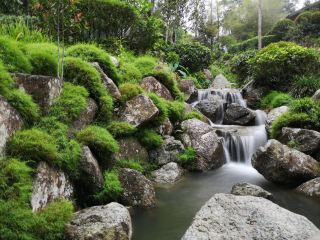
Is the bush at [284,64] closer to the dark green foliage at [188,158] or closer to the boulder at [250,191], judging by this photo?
the dark green foliage at [188,158]

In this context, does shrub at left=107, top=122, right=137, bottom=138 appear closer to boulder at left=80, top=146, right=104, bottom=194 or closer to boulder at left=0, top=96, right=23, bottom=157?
boulder at left=80, top=146, right=104, bottom=194

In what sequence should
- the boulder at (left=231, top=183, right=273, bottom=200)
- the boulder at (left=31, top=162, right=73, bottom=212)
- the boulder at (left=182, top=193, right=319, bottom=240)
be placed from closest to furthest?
the boulder at (left=182, top=193, right=319, bottom=240)
the boulder at (left=31, top=162, right=73, bottom=212)
the boulder at (left=231, top=183, right=273, bottom=200)

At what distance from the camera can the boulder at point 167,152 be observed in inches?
396

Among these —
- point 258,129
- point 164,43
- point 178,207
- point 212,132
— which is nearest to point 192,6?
point 164,43

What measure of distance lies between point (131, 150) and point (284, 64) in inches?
391

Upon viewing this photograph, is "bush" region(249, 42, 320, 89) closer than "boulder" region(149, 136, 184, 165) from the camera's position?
No

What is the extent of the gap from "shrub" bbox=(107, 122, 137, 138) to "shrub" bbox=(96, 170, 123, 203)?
63.7 inches

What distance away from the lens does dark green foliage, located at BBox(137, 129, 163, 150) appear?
Answer: 9906 mm

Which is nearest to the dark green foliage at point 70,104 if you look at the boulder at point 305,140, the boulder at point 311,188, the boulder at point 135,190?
the boulder at point 135,190

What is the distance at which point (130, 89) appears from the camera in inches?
401

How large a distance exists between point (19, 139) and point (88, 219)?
6.45 feet

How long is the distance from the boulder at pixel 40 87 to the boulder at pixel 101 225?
2.71 metres

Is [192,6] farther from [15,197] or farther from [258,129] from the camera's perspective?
[15,197]

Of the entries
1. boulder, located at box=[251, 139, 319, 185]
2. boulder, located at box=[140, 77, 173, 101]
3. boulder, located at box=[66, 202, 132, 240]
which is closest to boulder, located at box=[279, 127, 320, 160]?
boulder, located at box=[251, 139, 319, 185]
